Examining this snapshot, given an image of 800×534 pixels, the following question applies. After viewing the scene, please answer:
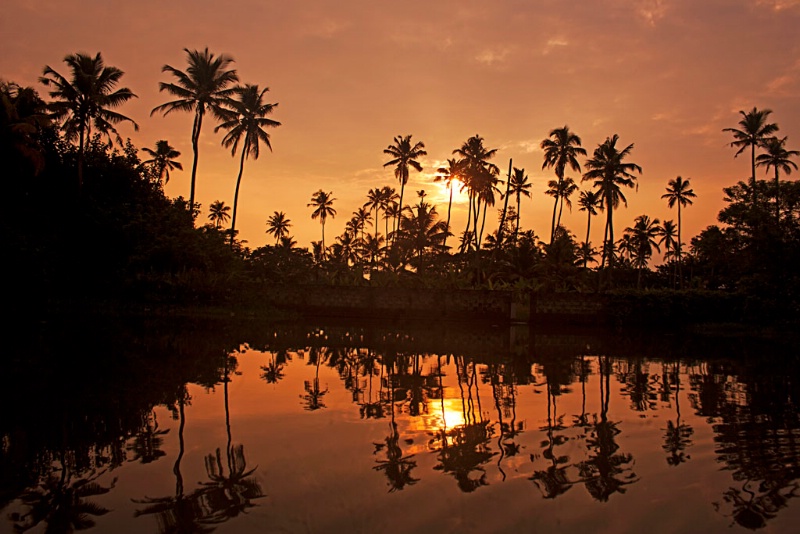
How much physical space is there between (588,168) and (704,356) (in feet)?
89.0

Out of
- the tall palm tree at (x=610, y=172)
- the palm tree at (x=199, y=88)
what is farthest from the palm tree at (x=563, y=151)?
the palm tree at (x=199, y=88)

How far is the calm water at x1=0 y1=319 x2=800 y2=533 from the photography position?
4.21 m

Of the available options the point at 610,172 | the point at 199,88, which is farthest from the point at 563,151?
the point at 199,88

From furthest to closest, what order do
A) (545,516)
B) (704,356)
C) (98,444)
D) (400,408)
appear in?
(704,356) < (400,408) < (98,444) < (545,516)

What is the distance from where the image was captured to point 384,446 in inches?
237

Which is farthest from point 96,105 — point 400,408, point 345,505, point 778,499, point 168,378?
point 778,499

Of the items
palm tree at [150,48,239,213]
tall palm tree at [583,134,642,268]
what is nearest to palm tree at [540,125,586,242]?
tall palm tree at [583,134,642,268]

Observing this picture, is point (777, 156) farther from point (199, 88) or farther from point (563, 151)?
point (199, 88)

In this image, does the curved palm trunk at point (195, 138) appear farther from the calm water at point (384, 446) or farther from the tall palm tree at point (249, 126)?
the calm water at point (384, 446)

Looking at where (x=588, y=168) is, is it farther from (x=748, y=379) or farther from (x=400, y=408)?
(x=400, y=408)

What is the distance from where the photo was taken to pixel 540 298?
1170 inches

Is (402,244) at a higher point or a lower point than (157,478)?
higher

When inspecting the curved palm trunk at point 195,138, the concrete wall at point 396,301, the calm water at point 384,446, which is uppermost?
the curved palm trunk at point 195,138

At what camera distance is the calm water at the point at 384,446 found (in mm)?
4211
